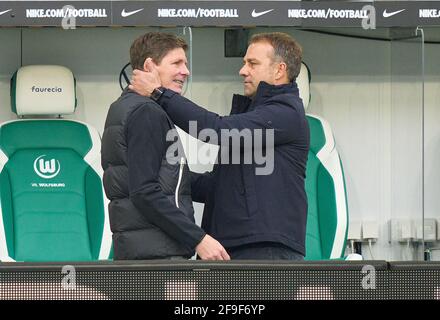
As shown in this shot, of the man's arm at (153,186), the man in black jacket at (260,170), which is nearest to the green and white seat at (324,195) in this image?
the man in black jacket at (260,170)

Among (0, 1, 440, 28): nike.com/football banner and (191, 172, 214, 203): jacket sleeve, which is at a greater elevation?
(0, 1, 440, 28): nike.com/football banner

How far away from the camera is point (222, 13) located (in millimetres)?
5438

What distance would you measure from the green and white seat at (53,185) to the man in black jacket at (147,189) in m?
1.74

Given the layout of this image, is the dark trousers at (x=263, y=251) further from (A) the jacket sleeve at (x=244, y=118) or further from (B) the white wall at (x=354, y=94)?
(B) the white wall at (x=354, y=94)

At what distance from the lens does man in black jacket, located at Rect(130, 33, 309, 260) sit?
3.90 metres

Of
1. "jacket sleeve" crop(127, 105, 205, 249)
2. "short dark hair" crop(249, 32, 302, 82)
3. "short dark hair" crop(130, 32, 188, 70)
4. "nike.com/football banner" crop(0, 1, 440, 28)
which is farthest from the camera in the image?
"nike.com/football banner" crop(0, 1, 440, 28)

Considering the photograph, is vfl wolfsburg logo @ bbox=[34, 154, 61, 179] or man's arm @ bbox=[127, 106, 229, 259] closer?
man's arm @ bbox=[127, 106, 229, 259]

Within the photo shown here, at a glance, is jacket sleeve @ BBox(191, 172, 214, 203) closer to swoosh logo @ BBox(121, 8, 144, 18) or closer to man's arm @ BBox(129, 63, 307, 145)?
man's arm @ BBox(129, 63, 307, 145)

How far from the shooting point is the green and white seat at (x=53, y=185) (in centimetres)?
564

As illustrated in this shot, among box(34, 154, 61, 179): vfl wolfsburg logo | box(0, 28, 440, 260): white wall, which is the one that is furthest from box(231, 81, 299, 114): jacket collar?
box(0, 28, 440, 260): white wall

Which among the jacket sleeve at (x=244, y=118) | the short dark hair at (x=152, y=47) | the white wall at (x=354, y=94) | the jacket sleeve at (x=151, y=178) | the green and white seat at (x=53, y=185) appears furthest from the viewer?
the white wall at (x=354, y=94)

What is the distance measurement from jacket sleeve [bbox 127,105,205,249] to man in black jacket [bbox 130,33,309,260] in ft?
0.38

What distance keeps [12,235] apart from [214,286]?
2866mm

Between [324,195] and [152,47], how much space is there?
2.00m
